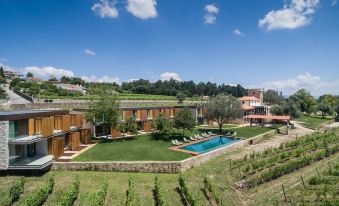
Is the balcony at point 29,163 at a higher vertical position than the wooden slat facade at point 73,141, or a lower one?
lower

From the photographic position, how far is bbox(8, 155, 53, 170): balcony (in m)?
17.2

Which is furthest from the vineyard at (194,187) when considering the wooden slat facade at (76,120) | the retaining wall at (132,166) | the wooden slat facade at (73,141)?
the wooden slat facade at (76,120)

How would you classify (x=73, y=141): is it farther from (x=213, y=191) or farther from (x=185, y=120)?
(x=213, y=191)

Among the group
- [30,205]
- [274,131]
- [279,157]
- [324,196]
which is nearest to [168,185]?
[30,205]

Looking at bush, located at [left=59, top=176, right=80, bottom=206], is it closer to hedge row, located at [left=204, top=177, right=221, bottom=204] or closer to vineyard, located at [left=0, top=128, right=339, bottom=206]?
vineyard, located at [left=0, top=128, right=339, bottom=206]

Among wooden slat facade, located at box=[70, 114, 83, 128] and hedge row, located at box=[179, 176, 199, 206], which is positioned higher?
wooden slat facade, located at box=[70, 114, 83, 128]

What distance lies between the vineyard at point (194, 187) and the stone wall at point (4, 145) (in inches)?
43.8

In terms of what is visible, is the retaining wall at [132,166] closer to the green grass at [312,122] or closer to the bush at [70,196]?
the bush at [70,196]

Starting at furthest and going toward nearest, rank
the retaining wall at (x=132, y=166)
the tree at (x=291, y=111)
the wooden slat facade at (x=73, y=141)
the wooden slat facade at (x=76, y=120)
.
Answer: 1. the tree at (x=291, y=111)
2. the wooden slat facade at (x=76, y=120)
3. the wooden slat facade at (x=73, y=141)
4. the retaining wall at (x=132, y=166)

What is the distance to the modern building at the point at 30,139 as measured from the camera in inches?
672

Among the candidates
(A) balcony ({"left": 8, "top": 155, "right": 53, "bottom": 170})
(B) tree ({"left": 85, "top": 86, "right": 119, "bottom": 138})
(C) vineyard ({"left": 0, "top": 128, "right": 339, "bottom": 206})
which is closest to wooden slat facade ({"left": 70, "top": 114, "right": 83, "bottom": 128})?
(B) tree ({"left": 85, "top": 86, "right": 119, "bottom": 138})

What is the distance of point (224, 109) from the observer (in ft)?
113

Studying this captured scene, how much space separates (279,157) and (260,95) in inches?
2009

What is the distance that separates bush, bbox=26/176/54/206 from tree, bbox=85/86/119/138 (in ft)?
40.8
